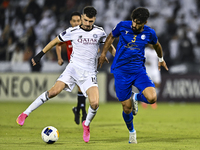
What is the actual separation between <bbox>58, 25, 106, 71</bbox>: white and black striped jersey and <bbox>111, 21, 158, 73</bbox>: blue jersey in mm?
495

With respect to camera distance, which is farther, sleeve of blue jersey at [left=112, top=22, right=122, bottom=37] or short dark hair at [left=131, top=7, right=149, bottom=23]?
sleeve of blue jersey at [left=112, top=22, right=122, bottom=37]

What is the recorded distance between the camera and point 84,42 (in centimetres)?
689

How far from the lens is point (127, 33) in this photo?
6.38m

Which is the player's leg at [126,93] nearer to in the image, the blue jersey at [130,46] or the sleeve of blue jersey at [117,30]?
the blue jersey at [130,46]

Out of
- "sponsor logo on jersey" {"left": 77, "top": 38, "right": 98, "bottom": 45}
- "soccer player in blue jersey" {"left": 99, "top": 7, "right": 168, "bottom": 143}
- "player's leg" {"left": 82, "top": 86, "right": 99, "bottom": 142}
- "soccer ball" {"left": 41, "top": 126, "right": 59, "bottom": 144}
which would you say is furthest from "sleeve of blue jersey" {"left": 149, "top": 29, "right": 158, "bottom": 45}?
"soccer ball" {"left": 41, "top": 126, "right": 59, "bottom": 144}

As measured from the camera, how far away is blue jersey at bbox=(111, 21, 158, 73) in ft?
20.9

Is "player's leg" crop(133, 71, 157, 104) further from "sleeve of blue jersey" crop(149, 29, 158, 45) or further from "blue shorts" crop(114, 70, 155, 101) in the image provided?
"sleeve of blue jersey" crop(149, 29, 158, 45)

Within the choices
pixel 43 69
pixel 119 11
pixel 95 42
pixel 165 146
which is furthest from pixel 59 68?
pixel 165 146

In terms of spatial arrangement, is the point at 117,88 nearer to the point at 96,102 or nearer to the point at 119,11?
the point at 96,102

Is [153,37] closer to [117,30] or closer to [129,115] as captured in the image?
[117,30]

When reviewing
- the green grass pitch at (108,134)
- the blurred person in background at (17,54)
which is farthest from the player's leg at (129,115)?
the blurred person in background at (17,54)

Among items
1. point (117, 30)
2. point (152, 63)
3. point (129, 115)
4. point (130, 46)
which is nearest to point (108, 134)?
point (129, 115)

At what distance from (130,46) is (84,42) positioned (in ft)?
3.03

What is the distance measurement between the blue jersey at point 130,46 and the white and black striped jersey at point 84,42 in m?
0.49
